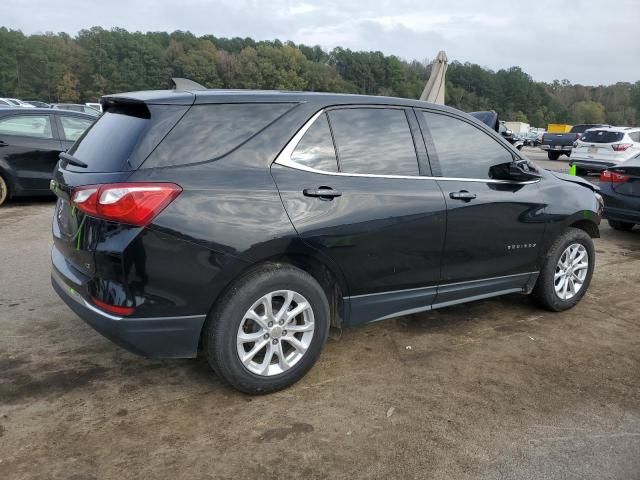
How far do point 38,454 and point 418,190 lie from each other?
8.42 feet

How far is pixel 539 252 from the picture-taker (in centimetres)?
438

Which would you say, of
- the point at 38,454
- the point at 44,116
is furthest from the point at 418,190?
the point at 44,116

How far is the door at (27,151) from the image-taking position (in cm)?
845

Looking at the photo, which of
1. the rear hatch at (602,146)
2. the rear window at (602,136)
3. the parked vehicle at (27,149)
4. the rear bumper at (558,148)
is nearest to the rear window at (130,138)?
the parked vehicle at (27,149)

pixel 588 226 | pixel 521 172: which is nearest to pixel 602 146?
pixel 588 226

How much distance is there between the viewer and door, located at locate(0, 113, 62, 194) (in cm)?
845

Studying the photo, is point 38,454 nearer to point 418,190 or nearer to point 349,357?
point 349,357

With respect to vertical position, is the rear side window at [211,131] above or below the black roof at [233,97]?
below

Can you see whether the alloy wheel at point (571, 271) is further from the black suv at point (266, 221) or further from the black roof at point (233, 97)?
the black roof at point (233, 97)

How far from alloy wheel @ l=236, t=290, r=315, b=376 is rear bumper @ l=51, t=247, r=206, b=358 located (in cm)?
27

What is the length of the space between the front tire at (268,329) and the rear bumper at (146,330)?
110 millimetres

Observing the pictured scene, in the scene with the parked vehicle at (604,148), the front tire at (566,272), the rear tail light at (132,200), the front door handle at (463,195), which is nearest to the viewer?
the rear tail light at (132,200)

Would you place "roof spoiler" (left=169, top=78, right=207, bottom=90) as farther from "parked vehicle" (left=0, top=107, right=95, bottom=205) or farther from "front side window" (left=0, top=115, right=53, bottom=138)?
"front side window" (left=0, top=115, right=53, bottom=138)

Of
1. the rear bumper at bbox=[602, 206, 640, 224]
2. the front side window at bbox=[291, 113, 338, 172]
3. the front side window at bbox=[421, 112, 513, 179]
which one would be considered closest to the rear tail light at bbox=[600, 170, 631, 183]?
the rear bumper at bbox=[602, 206, 640, 224]
